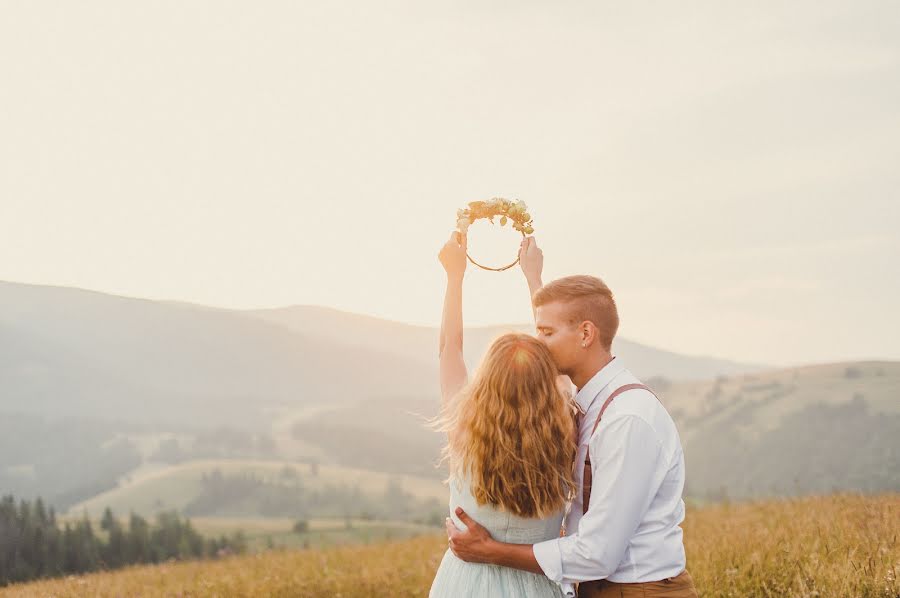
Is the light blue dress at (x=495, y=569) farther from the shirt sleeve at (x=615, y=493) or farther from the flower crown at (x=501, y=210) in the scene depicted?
the flower crown at (x=501, y=210)

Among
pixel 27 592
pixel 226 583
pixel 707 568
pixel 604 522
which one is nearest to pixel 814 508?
pixel 707 568

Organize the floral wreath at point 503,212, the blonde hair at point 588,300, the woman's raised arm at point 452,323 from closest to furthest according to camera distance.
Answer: the blonde hair at point 588,300 < the woman's raised arm at point 452,323 < the floral wreath at point 503,212

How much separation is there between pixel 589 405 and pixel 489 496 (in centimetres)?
72

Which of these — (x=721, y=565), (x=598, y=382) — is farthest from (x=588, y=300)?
(x=721, y=565)

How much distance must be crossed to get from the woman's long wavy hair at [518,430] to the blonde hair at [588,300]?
263 millimetres

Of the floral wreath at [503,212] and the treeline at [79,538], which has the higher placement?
the floral wreath at [503,212]

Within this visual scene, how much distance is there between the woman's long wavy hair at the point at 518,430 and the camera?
4039 millimetres

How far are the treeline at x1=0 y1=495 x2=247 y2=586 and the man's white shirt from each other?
2834 cm

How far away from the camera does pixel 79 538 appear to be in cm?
→ 3322

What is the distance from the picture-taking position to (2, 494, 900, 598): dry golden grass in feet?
24.2

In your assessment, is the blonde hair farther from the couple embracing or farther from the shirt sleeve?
the shirt sleeve

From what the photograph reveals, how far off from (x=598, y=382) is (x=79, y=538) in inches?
1362

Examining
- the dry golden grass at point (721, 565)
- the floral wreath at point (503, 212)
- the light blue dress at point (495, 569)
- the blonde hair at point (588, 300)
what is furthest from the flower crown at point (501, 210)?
the dry golden grass at point (721, 565)

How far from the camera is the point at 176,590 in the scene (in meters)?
10.5
